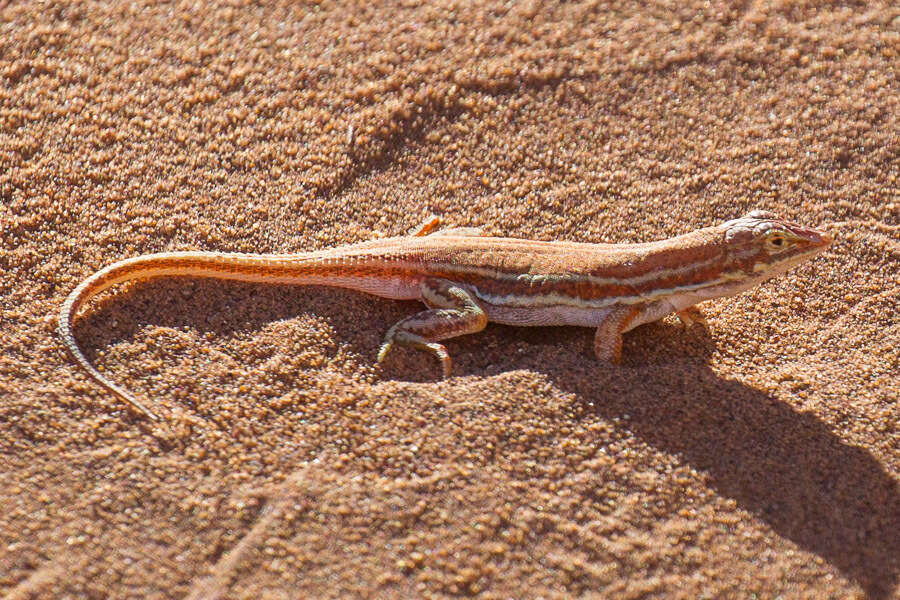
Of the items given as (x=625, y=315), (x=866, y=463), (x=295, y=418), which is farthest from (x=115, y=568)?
(x=866, y=463)

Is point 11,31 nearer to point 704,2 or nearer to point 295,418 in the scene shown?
point 295,418

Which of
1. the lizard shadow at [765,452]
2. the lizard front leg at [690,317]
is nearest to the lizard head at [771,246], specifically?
the lizard front leg at [690,317]

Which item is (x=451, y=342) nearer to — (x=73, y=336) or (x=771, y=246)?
(x=771, y=246)

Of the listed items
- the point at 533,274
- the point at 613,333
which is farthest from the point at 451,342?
the point at 613,333

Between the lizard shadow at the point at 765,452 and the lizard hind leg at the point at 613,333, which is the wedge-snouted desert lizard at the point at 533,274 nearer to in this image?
the lizard hind leg at the point at 613,333

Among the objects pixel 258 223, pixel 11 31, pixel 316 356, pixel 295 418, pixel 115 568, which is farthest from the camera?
pixel 11 31

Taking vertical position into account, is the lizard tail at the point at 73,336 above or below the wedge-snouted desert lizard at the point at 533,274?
below
